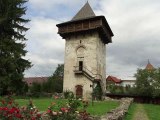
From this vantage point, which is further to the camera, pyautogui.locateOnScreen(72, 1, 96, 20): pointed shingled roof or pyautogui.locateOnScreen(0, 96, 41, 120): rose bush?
pyautogui.locateOnScreen(72, 1, 96, 20): pointed shingled roof

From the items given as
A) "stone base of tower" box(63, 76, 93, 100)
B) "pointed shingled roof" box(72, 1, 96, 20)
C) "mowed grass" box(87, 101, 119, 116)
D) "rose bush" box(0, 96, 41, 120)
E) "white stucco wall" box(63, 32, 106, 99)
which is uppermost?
"pointed shingled roof" box(72, 1, 96, 20)

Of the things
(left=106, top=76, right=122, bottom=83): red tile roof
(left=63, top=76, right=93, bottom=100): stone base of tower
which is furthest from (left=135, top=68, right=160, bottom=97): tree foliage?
(left=106, top=76, right=122, bottom=83): red tile roof

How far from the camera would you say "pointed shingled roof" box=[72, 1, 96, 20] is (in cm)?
3228

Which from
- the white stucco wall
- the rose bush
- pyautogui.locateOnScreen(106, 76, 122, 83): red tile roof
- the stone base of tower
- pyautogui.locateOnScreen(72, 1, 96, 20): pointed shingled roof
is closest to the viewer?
the rose bush

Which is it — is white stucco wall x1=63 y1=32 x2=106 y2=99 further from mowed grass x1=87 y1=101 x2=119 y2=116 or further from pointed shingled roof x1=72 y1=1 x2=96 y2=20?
mowed grass x1=87 y1=101 x2=119 y2=116

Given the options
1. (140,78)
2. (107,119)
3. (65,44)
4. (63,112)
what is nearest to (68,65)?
(65,44)

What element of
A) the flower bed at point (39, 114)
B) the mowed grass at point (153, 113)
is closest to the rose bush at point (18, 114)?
the flower bed at point (39, 114)

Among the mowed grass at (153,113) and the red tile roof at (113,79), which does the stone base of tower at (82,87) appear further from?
the red tile roof at (113,79)

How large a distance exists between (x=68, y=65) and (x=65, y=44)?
2.65 meters

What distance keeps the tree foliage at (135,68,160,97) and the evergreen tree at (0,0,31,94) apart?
16672 millimetres

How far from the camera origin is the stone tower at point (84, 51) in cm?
2969

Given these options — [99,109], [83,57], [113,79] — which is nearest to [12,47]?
[83,57]

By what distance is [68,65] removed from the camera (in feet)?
104

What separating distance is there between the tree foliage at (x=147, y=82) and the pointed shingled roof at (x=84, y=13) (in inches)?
444
